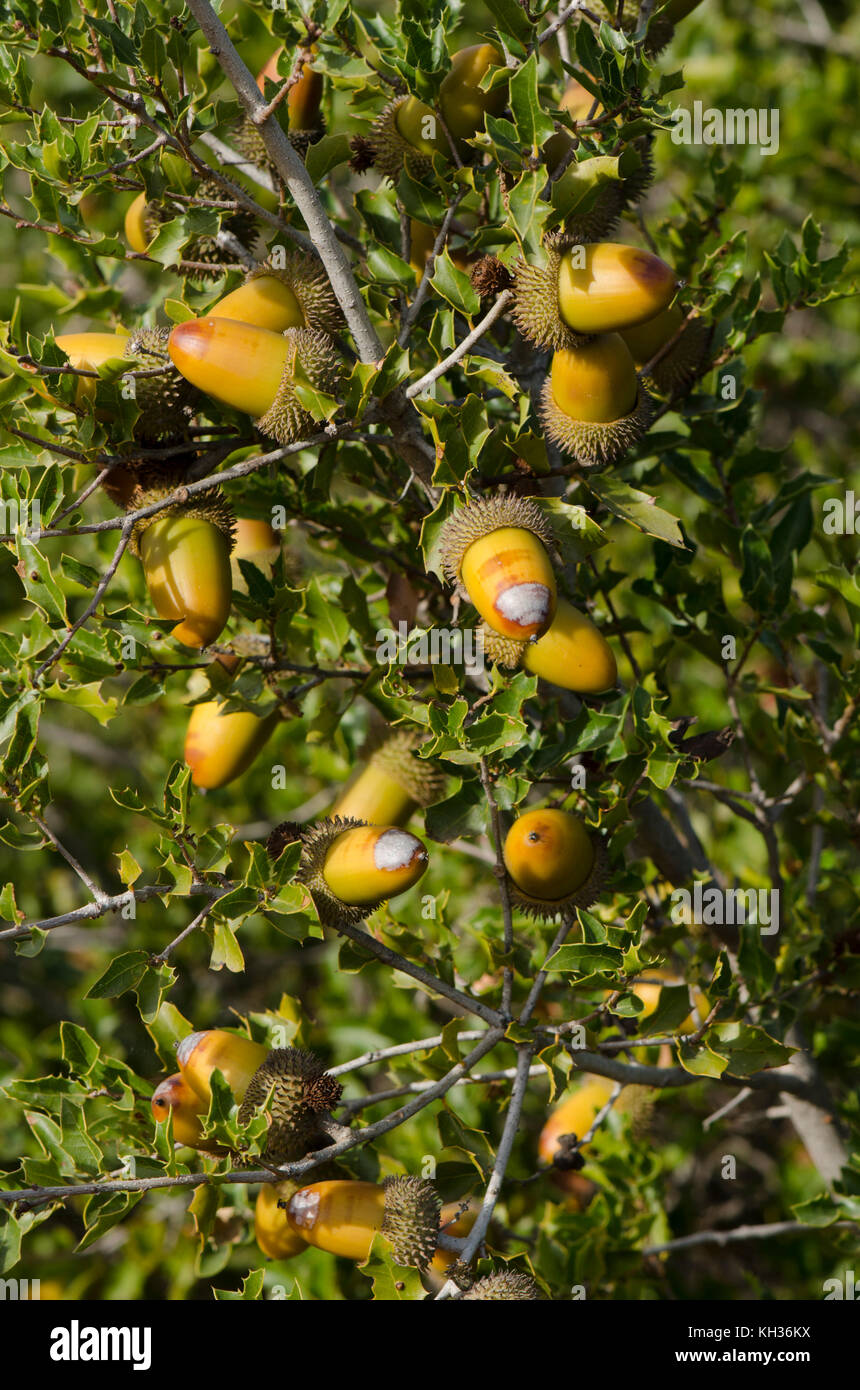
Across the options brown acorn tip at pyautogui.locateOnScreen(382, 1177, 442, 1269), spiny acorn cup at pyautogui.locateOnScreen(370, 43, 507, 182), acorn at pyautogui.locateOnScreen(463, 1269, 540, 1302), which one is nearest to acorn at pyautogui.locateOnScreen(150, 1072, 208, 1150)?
brown acorn tip at pyautogui.locateOnScreen(382, 1177, 442, 1269)

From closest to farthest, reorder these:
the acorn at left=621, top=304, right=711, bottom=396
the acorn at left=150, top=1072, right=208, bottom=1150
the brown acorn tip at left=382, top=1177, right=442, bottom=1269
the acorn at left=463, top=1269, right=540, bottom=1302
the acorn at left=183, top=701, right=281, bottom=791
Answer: the acorn at left=463, top=1269, right=540, bottom=1302
the brown acorn tip at left=382, top=1177, right=442, bottom=1269
the acorn at left=150, top=1072, right=208, bottom=1150
the acorn at left=621, top=304, right=711, bottom=396
the acorn at left=183, top=701, right=281, bottom=791

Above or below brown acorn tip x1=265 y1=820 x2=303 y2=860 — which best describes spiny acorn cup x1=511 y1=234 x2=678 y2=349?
above

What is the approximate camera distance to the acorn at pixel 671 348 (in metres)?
2.31

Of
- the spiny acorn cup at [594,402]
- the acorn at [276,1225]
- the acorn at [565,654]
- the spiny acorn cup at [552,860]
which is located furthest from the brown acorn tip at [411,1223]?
the spiny acorn cup at [594,402]

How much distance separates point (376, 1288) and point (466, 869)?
2303 millimetres

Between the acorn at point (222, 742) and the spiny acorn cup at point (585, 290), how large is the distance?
0.97 metres

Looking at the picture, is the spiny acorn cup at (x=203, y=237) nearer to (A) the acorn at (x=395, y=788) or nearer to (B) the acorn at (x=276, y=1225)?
(A) the acorn at (x=395, y=788)

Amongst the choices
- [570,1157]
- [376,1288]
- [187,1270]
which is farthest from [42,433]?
[187,1270]

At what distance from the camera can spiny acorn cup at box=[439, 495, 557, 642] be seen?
1866 millimetres

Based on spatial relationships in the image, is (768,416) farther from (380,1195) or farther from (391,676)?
(380,1195)

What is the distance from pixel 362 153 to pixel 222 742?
117 centimetres

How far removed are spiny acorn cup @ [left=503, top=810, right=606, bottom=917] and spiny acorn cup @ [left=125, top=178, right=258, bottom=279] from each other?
115 centimetres

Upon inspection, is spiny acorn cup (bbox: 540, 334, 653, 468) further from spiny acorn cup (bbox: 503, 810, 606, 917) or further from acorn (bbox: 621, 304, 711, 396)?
spiny acorn cup (bbox: 503, 810, 606, 917)

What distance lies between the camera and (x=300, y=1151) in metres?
2.12
